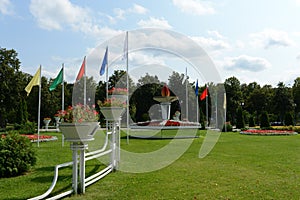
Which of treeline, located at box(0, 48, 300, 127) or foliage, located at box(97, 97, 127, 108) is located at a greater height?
treeline, located at box(0, 48, 300, 127)

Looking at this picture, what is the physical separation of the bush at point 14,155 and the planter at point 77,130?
2.38 m

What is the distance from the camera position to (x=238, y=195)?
5445 millimetres

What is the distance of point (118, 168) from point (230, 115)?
42.2 metres

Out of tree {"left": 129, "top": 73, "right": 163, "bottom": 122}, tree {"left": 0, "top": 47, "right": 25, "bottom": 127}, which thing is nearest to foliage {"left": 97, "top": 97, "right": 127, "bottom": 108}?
tree {"left": 0, "top": 47, "right": 25, "bottom": 127}

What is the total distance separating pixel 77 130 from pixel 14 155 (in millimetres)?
2745

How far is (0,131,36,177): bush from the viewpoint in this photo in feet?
22.2

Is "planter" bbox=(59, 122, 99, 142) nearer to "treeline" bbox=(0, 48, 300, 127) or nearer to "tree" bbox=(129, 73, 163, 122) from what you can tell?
"treeline" bbox=(0, 48, 300, 127)

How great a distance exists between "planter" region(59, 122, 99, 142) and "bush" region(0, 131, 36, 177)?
238 cm

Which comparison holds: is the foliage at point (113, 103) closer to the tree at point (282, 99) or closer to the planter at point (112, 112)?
the planter at point (112, 112)

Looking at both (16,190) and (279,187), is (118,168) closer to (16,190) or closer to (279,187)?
(16,190)

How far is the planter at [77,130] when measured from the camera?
513 centimetres

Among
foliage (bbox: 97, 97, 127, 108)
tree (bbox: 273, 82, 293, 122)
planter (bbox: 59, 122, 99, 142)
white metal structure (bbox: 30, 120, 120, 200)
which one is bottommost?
white metal structure (bbox: 30, 120, 120, 200)

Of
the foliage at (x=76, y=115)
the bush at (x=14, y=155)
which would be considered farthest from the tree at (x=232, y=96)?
the foliage at (x=76, y=115)

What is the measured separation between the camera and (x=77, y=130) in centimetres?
518
